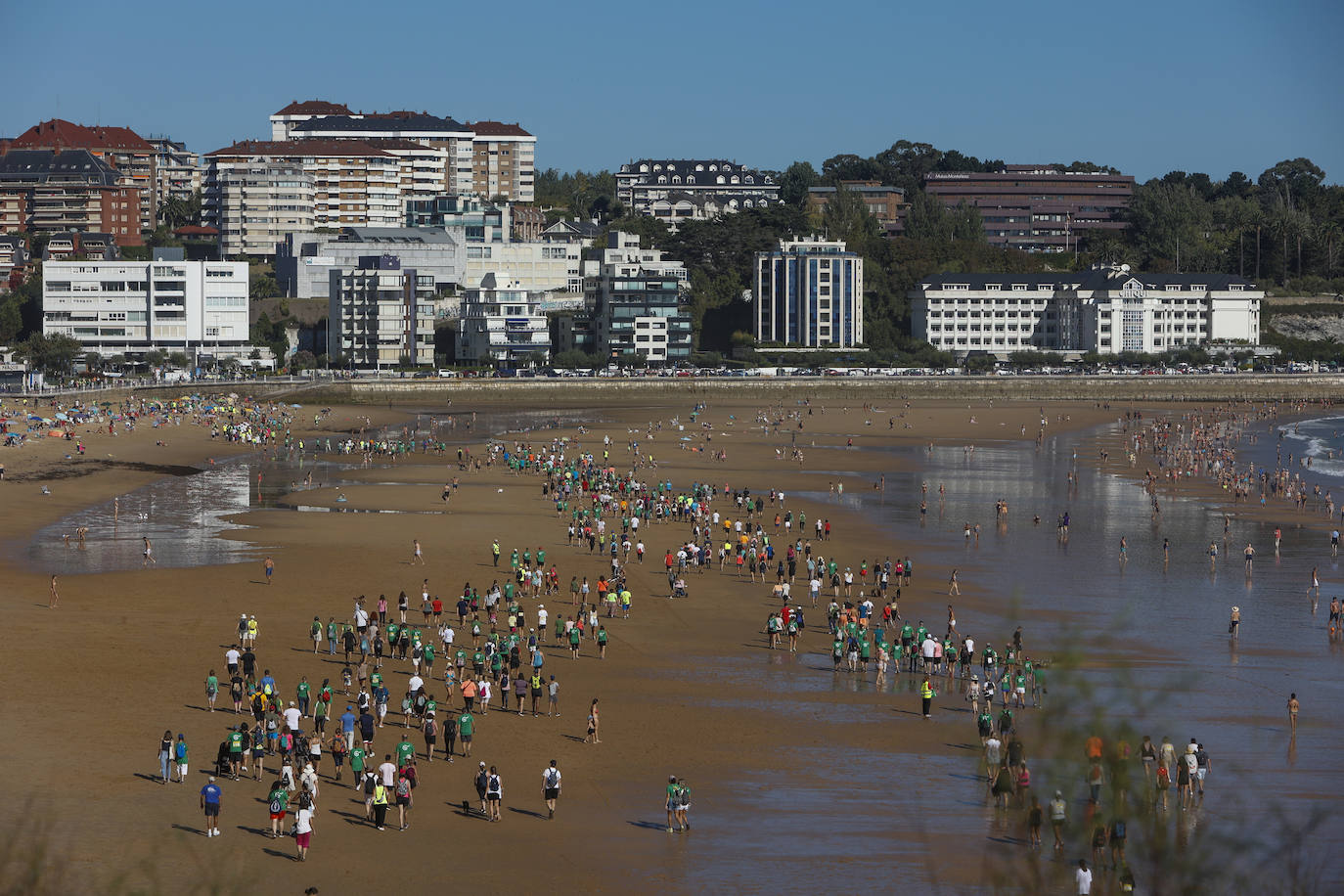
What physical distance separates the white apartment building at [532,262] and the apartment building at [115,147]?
36.7 m

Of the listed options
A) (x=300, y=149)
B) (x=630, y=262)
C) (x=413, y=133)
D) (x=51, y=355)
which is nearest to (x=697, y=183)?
(x=413, y=133)

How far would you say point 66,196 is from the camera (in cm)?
13512

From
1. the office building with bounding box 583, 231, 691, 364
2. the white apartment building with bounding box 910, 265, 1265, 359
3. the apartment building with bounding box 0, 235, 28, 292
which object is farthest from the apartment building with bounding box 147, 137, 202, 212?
the white apartment building with bounding box 910, 265, 1265, 359

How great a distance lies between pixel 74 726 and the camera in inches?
785

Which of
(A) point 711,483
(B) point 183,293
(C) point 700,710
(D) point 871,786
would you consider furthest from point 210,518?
(B) point 183,293

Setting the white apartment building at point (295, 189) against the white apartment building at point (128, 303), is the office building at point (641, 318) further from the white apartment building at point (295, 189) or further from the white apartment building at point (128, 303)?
the white apartment building at point (295, 189)

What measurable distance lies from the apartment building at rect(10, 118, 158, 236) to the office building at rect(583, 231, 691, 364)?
54.2 meters

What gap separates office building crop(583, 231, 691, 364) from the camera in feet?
369

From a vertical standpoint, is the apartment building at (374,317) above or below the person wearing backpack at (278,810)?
above

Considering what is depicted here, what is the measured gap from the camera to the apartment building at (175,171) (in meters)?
157

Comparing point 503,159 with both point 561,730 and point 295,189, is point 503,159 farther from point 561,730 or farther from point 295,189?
point 561,730

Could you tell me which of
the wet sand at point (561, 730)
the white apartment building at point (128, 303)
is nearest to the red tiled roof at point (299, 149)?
the white apartment building at point (128, 303)

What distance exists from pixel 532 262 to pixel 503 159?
46.6m

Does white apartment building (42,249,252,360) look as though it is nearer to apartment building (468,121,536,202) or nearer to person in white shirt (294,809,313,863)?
apartment building (468,121,536,202)
